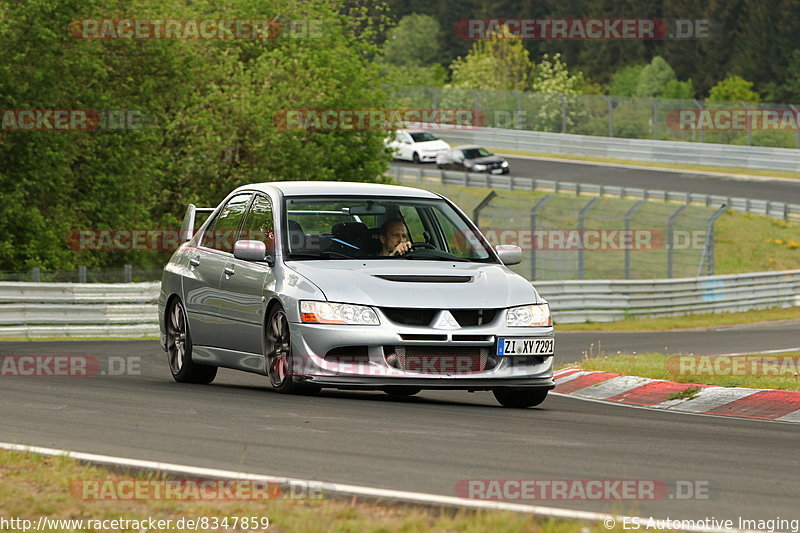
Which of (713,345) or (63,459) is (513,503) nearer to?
(63,459)

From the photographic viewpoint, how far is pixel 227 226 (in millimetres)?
12047

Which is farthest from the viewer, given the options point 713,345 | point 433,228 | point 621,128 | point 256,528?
point 621,128

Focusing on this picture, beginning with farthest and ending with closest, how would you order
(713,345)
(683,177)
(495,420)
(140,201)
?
(683,177)
(140,201)
(713,345)
(495,420)

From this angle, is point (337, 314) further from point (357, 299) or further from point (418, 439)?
point (418, 439)

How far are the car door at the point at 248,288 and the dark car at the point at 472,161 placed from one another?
4820 centimetres

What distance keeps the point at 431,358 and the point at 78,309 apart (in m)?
15.0

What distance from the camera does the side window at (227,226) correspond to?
11.9 metres

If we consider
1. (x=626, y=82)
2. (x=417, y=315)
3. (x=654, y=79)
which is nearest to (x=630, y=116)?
(x=654, y=79)

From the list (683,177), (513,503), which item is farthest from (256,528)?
(683,177)

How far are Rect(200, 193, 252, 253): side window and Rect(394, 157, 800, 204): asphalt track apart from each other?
4061 cm

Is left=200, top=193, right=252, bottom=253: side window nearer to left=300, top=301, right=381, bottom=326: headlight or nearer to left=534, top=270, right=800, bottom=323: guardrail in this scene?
left=300, top=301, right=381, bottom=326: headlight

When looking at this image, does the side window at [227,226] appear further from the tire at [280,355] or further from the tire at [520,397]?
the tire at [520,397]

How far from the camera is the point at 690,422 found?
10000 mm

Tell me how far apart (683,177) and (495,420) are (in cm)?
4901
